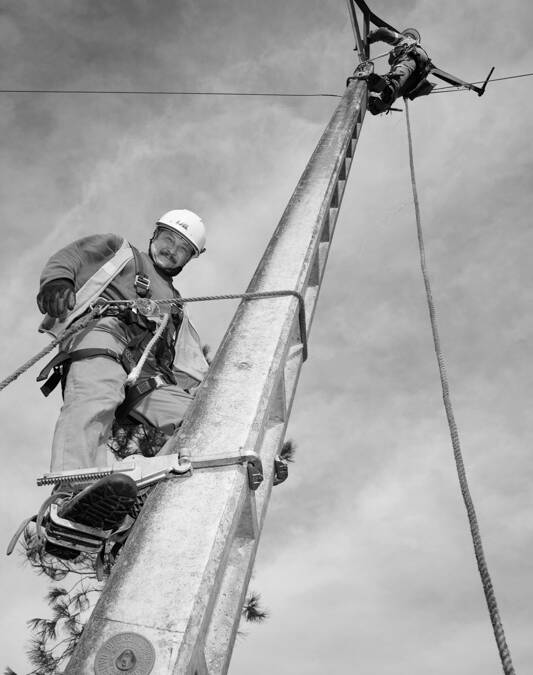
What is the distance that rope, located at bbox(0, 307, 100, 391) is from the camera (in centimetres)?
235

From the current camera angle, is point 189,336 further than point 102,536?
Yes

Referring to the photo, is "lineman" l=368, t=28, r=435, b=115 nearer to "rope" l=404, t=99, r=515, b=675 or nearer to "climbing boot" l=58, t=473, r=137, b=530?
"rope" l=404, t=99, r=515, b=675

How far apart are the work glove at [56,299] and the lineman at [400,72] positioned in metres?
4.99

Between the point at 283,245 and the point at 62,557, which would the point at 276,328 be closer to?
the point at 283,245

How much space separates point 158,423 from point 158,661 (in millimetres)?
2192

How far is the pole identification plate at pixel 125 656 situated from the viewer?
116cm

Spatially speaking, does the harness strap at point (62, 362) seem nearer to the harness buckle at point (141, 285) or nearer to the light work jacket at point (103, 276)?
the light work jacket at point (103, 276)

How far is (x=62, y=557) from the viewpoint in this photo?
2.28 metres

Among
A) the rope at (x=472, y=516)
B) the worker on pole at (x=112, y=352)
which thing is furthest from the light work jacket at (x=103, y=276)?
the rope at (x=472, y=516)

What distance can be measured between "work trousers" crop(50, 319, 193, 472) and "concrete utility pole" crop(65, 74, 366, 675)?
0.69 m

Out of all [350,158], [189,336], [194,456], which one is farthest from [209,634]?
[350,158]

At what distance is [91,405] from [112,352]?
0.37 metres

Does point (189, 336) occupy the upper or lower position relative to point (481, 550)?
upper

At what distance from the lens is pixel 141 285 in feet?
11.6
